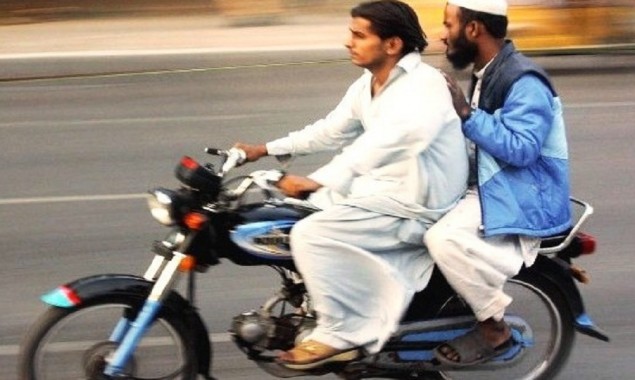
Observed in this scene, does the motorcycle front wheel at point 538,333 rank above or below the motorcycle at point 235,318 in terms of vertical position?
below

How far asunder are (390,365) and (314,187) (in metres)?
0.82

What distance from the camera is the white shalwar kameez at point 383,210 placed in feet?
13.4

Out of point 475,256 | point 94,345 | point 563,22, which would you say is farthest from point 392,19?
point 563,22

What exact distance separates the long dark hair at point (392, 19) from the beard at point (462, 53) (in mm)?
236

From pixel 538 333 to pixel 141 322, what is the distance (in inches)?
64.3

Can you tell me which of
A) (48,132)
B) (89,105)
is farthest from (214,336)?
(89,105)

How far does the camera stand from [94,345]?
13.7 feet

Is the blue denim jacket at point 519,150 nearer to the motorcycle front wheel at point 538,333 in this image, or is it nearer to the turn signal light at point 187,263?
the motorcycle front wheel at point 538,333

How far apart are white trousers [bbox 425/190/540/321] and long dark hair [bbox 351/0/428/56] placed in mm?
661

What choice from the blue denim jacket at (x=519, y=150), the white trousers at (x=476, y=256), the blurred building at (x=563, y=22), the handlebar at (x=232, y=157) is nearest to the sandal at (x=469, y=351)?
the white trousers at (x=476, y=256)

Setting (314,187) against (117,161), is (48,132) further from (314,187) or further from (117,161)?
(314,187)

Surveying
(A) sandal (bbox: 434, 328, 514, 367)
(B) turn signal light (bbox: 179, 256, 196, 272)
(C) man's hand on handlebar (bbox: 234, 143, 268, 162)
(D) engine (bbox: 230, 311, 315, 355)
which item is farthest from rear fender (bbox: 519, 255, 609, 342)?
(B) turn signal light (bbox: 179, 256, 196, 272)

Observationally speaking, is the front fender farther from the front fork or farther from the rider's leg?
the rider's leg

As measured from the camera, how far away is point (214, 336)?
5375mm
